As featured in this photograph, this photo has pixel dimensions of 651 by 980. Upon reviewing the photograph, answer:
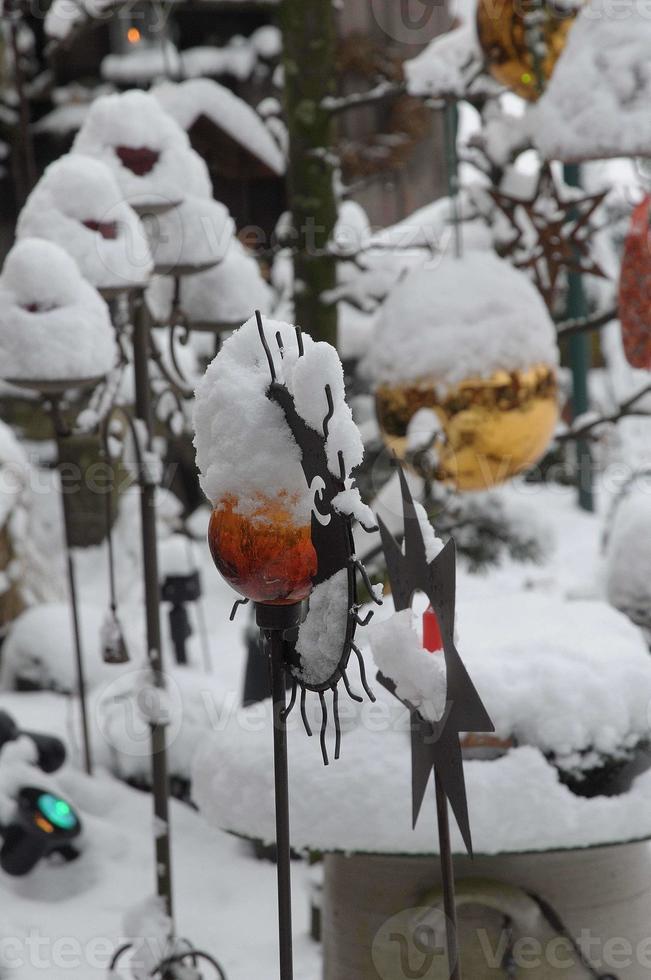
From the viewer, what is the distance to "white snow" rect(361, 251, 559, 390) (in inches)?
81.4

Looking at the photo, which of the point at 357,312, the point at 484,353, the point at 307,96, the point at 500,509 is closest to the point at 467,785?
the point at 484,353

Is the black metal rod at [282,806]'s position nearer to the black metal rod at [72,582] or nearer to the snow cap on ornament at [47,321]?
the snow cap on ornament at [47,321]

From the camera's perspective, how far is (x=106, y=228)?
188 centimetres

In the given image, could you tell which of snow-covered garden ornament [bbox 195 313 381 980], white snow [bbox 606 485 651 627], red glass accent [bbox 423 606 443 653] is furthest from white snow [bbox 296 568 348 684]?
white snow [bbox 606 485 651 627]

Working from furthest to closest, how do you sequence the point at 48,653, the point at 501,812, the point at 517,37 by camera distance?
the point at 48,653 → the point at 517,37 → the point at 501,812

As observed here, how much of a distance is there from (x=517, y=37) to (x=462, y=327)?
508 millimetres

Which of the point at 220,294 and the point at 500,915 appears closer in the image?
the point at 500,915

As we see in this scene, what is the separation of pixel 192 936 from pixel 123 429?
A: 2201mm

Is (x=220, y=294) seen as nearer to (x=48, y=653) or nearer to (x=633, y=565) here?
(x=633, y=565)

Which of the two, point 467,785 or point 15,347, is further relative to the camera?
point 15,347

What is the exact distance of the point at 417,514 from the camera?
1.19 meters

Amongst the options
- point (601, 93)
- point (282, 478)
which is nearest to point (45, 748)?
point (601, 93)

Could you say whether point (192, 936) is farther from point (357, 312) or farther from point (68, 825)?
point (357, 312)

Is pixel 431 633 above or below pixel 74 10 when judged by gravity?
below
